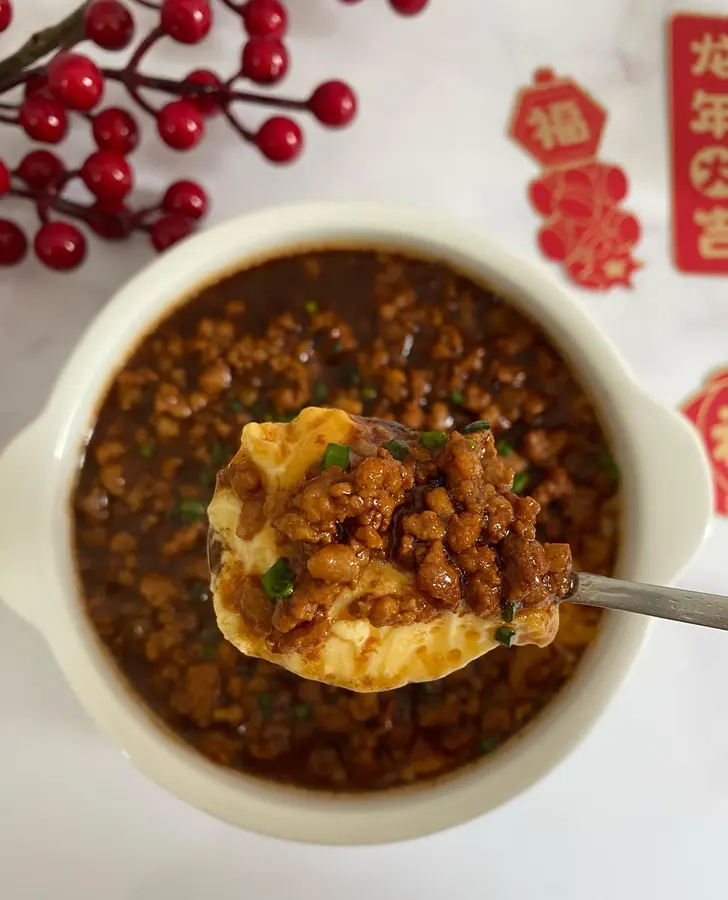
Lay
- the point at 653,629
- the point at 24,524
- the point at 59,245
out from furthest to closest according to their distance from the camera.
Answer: the point at 653,629, the point at 59,245, the point at 24,524

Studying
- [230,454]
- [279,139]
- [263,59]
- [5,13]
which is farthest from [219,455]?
[5,13]

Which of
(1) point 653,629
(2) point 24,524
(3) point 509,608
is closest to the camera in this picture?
(3) point 509,608

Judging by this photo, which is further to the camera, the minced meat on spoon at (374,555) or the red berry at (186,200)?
the red berry at (186,200)

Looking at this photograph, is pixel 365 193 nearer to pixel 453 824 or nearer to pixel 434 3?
pixel 434 3

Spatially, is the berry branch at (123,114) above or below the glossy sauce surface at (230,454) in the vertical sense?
above

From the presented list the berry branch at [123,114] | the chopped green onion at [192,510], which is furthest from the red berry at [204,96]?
the chopped green onion at [192,510]

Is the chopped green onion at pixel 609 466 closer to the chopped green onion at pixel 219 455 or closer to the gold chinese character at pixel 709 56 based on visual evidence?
the chopped green onion at pixel 219 455

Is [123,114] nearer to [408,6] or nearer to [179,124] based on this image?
[179,124]
